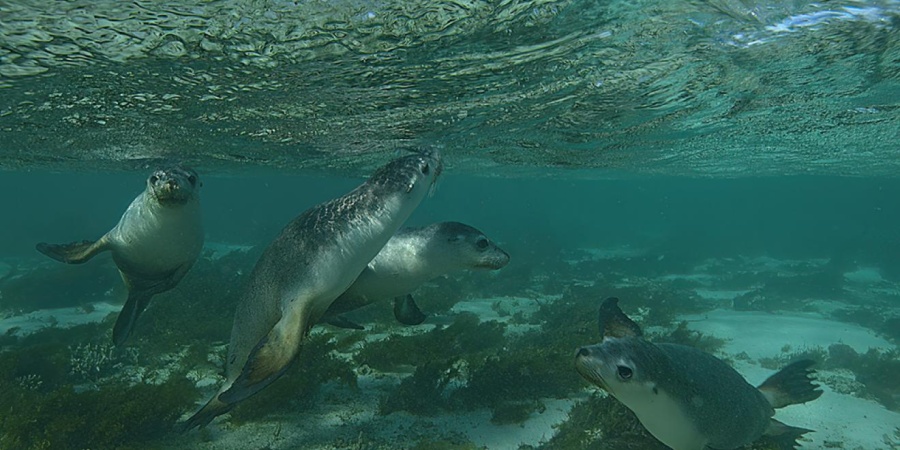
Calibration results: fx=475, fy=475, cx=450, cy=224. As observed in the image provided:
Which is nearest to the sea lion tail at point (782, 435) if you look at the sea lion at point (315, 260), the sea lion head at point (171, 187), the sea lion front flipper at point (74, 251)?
the sea lion at point (315, 260)

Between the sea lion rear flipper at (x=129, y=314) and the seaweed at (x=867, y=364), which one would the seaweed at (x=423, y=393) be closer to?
the sea lion rear flipper at (x=129, y=314)

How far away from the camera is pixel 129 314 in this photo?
6094 millimetres

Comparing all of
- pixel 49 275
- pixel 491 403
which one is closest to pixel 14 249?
pixel 49 275

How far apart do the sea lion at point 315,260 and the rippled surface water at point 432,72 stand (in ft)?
6.51

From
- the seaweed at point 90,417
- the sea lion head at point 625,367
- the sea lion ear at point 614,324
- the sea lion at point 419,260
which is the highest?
the sea lion at point 419,260

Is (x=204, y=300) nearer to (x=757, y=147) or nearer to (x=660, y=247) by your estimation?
(x=757, y=147)

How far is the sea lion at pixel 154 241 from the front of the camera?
4.88m

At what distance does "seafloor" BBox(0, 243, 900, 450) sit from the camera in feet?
17.1

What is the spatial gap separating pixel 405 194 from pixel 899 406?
33.6ft

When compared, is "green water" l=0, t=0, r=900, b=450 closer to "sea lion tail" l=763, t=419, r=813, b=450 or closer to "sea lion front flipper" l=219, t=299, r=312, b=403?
"sea lion tail" l=763, t=419, r=813, b=450

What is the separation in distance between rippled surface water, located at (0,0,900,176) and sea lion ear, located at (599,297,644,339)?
10.3 ft

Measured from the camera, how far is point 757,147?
17.0 m

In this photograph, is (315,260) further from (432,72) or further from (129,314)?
(432,72)

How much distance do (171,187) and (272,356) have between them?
2.46 meters
